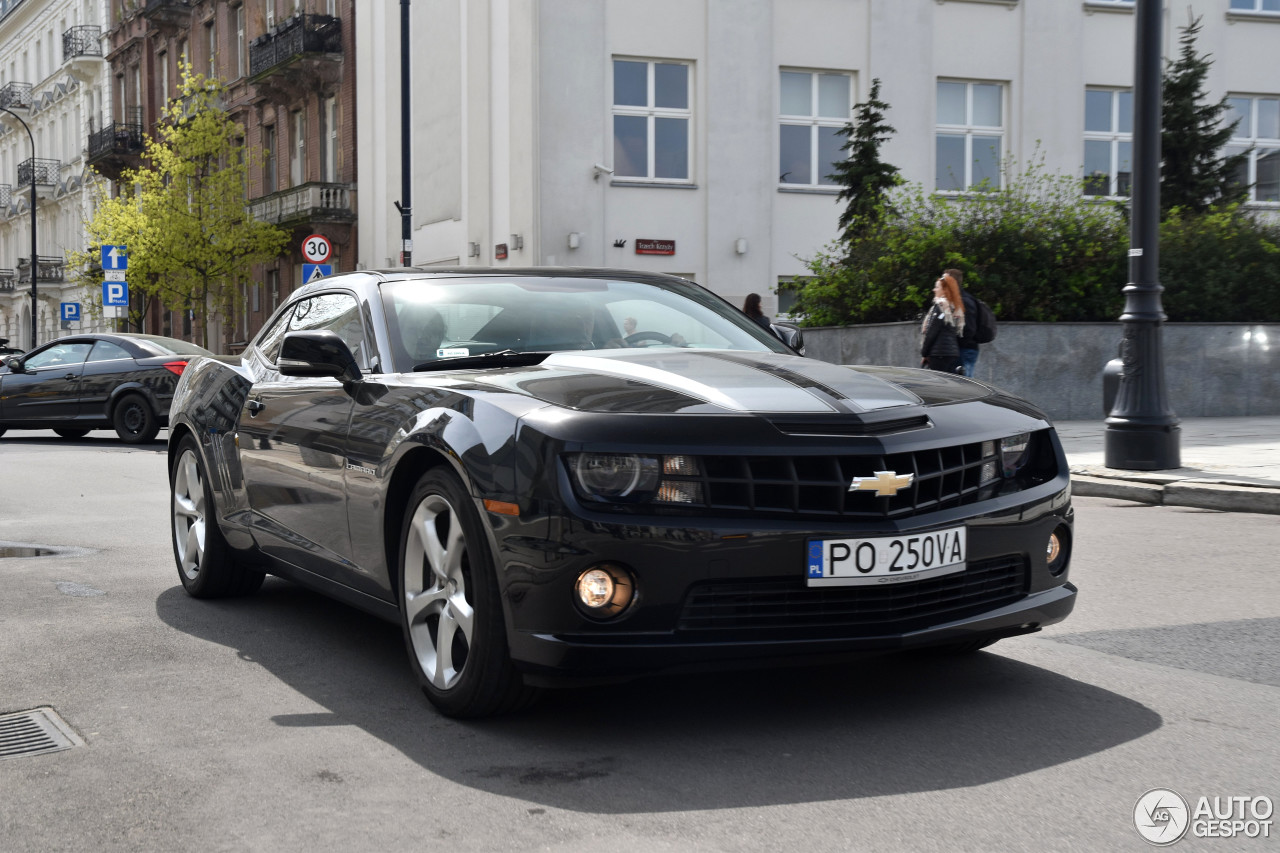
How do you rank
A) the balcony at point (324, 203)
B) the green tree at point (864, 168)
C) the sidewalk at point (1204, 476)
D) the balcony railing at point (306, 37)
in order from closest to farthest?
the sidewalk at point (1204, 476) → the green tree at point (864, 168) → the balcony at point (324, 203) → the balcony railing at point (306, 37)

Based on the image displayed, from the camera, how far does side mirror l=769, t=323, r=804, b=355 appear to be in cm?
585

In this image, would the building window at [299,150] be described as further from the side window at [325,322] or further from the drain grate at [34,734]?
the drain grate at [34,734]

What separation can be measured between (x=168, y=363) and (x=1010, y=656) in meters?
15.1

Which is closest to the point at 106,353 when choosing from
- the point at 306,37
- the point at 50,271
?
the point at 306,37

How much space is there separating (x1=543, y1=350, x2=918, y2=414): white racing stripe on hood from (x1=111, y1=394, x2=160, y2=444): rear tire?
14.6 m

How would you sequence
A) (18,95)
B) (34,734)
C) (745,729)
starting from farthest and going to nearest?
1. (18,95)
2. (34,734)
3. (745,729)

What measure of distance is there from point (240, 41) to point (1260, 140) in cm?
2777

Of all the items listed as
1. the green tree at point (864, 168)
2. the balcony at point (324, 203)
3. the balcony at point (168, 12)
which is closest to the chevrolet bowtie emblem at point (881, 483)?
the green tree at point (864, 168)

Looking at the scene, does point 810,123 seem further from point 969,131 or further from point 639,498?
point 639,498

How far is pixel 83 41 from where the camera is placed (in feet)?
188

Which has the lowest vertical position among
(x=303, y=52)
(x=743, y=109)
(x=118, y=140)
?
(x=743, y=109)

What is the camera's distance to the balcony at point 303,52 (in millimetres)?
36219

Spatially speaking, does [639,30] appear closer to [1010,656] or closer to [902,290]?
[902,290]

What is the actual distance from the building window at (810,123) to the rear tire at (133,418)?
14633 mm
